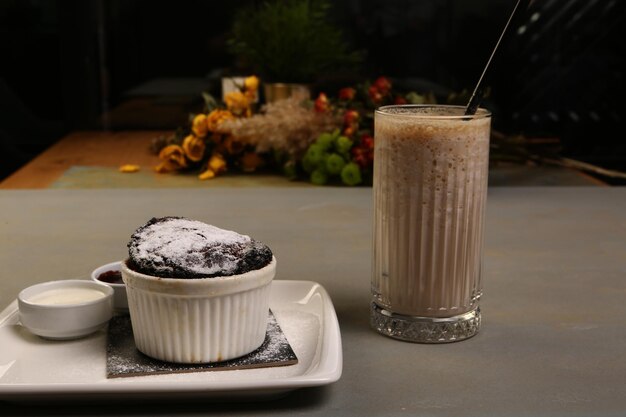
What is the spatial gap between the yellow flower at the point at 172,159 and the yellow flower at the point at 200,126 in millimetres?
58

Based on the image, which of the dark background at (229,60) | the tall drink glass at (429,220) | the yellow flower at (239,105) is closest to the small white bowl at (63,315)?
the tall drink glass at (429,220)

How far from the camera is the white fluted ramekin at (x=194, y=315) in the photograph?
0.78 meters

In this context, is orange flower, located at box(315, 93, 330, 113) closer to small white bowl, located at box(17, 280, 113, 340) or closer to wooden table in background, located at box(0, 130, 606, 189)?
wooden table in background, located at box(0, 130, 606, 189)

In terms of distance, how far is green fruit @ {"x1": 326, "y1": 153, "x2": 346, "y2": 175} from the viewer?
6.09 ft

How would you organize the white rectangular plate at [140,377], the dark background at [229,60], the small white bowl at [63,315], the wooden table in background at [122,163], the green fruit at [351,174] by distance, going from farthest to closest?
the dark background at [229,60]
the wooden table in background at [122,163]
the green fruit at [351,174]
the small white bowl at [63,315]
the white rectangular plate at [140,377]

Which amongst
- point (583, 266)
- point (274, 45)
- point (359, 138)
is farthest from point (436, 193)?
point (274, 45)

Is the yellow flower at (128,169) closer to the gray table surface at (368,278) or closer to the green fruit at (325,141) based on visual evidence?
the gray table surface at (368,278)

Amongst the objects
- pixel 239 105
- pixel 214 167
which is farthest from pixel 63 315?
pixel 239 105

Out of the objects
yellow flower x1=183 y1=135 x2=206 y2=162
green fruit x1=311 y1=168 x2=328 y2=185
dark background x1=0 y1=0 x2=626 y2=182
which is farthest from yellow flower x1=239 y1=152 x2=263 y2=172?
dark background x1=0 y1=0 x2=626 y2=182

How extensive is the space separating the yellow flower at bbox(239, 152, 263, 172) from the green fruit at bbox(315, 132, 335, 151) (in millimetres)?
200

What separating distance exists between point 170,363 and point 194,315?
0.05 meters

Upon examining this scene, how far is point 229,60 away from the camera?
2.83 meters

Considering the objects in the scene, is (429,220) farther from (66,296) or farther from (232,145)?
(232,145)

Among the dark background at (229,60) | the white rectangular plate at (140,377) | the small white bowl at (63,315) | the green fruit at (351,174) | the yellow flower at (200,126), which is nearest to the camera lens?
the white rectangular plate at (140,377)
